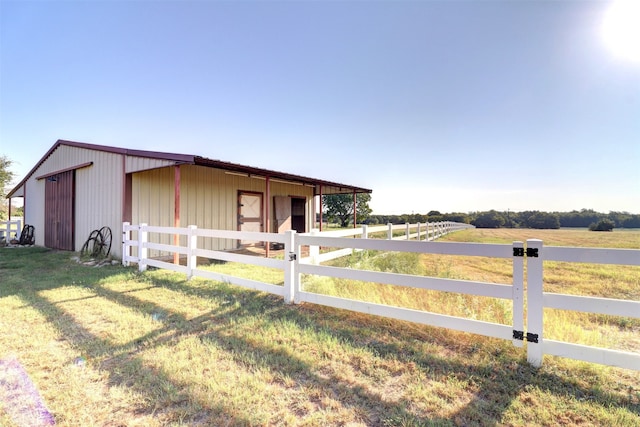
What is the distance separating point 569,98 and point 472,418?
36.6 ft

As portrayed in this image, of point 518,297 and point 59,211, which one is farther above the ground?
point 59,211

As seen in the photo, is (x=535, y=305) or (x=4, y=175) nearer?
(x=535, y=305)

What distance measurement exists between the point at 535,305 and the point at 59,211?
15.4 metres

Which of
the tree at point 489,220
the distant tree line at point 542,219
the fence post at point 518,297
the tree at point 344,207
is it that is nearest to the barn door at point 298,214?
the distant tree line at point 542,219

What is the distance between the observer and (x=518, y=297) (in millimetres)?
2707

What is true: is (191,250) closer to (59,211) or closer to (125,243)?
(125,243)

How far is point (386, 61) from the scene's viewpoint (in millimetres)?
10133

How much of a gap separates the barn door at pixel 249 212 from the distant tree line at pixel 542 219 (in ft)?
40.3

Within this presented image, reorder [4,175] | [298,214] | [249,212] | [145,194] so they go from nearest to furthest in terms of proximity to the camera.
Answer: [145,194] < [249,212] < [298,214] < [4,175]

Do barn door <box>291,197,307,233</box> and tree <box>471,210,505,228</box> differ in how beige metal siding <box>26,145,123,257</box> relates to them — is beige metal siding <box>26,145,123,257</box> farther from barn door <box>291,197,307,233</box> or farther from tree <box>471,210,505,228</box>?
tree <box>471,210,505,228</box>

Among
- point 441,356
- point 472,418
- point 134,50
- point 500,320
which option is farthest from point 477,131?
point 134,50

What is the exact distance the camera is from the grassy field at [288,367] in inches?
76.9

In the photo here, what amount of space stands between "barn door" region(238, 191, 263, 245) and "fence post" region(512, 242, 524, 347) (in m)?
9.90

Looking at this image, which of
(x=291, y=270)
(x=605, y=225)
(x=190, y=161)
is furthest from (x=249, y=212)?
(x=605, y=225)
